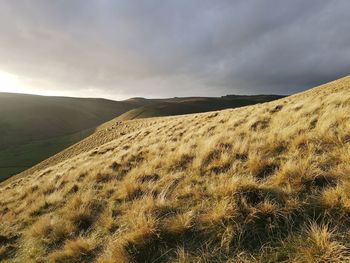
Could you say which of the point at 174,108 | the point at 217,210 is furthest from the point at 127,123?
the point at 174,108

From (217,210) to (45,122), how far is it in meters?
159

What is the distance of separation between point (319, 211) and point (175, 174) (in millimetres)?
3987

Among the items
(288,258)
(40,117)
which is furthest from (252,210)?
(40,117)

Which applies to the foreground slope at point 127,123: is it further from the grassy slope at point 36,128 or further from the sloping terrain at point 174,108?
the grassy slope at point 36,128

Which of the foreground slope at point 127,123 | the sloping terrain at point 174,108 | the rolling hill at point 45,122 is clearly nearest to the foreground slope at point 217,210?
the foreground slope at point 127,123

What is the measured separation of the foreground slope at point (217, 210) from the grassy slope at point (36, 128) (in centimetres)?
6013

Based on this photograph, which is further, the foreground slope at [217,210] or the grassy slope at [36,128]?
the grassy slope at [36,128]

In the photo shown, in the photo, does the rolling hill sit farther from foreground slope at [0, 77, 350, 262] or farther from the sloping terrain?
foreground slope at [0, 77, 350, 262]

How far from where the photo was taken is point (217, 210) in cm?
451

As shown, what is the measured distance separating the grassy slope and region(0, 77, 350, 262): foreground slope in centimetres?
6013

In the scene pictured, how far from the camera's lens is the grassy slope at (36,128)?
7511 cm

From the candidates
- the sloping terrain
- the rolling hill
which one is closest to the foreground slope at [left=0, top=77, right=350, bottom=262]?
the rolling hill

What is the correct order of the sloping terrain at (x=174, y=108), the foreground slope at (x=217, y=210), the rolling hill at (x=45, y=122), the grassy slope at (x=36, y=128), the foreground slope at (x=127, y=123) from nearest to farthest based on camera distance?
the foreground slope at (x=217, y=210) < the foreground slope at (x=127, y=123) < the grassy slope at (x=36, y=128) < the rolling hill at (x=45, y=122) < the sloping terrain at (x=174, y=108)

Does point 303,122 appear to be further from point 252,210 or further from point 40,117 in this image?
point 40,117
